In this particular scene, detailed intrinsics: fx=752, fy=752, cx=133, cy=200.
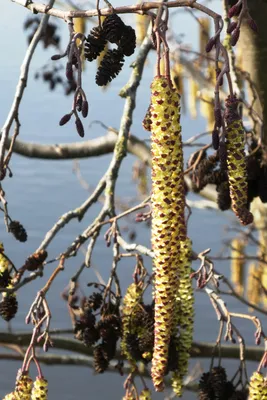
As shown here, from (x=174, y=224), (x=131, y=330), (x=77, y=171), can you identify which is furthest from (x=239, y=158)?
(x=77, y=171)

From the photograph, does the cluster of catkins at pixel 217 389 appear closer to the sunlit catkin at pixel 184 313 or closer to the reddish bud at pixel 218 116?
the sunlit catkin at pixel 184 313

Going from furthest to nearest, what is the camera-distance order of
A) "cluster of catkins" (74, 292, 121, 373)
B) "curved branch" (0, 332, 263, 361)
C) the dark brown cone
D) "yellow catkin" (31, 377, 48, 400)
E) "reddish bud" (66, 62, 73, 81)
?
1. "curved branch" (0, 332, 263, 361)
2. "cluster of catkins" (74, 292, 121, 373)
3. the dark brown cone
4. "yellow catkin" (31, 377, 48, 400)
5. "reddish bud" (66, 62, 73, 81)

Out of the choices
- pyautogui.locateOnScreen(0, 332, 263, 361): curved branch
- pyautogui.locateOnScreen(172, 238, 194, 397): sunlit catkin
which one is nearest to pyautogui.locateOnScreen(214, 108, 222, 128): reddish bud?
pyautogui.locateOnScreen(172, 238, 194, 397): sunlit catkin

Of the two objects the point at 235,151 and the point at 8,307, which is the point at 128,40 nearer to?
the point at 235,151

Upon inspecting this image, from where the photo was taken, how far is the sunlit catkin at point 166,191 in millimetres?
743

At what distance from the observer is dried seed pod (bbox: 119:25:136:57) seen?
0.81 meters

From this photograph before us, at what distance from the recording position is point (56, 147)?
Result: 248cm

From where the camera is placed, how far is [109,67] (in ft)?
2.75

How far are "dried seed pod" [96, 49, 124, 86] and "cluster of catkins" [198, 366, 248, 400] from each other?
2.22 ft

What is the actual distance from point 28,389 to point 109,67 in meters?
0.53

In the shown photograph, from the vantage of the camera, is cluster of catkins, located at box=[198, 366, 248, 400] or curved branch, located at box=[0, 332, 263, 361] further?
curved branch, located at box=[0, 332, 263, 361]

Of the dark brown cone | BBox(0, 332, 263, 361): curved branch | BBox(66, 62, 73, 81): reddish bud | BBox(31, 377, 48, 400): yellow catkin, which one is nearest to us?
BBox(66, 62, 73, 81): reddish bud

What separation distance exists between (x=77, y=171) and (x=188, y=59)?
0.77m

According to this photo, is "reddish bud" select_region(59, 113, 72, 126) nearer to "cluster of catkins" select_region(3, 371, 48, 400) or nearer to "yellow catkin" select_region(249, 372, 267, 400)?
"cluster of catkins" select_region(3, 371, 48, 400)
